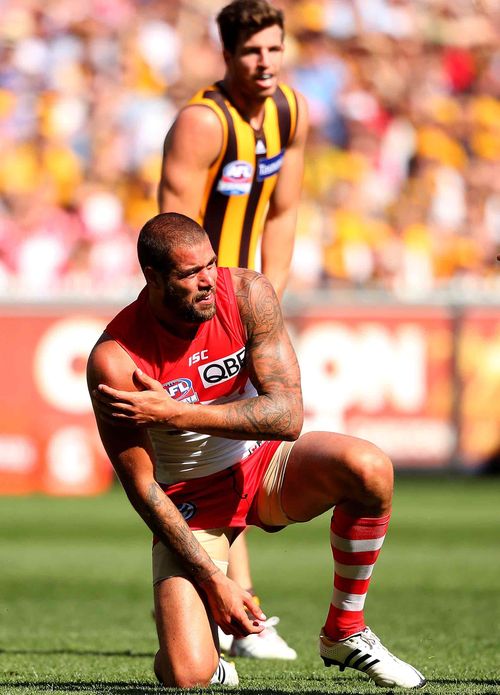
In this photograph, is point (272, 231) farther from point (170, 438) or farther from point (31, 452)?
point (31, 452)

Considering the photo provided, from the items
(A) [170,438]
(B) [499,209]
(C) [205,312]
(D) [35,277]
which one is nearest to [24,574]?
(A) [170,438]

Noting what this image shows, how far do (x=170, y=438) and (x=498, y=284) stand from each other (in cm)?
907

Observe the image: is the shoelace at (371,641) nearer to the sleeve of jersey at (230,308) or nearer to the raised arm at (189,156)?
the sleeve of jersey at (230,308)

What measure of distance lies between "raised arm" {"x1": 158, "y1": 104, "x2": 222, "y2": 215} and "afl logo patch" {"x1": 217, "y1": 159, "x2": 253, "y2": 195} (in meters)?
0.11

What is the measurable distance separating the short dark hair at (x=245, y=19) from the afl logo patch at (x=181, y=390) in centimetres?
196

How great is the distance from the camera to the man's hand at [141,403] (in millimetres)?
4559

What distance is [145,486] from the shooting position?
4.86 m

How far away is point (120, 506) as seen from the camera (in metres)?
13.2

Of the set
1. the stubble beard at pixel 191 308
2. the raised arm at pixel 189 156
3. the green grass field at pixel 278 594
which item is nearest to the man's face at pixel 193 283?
the stubble beard at pixel 191 308

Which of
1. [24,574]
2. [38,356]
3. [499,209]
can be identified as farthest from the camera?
[499,209]

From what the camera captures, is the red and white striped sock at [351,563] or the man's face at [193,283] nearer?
the man's face at [193,283]

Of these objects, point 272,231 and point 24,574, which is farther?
point 24,574

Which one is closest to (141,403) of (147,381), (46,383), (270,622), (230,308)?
(147,381)

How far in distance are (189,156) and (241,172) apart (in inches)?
11.6
